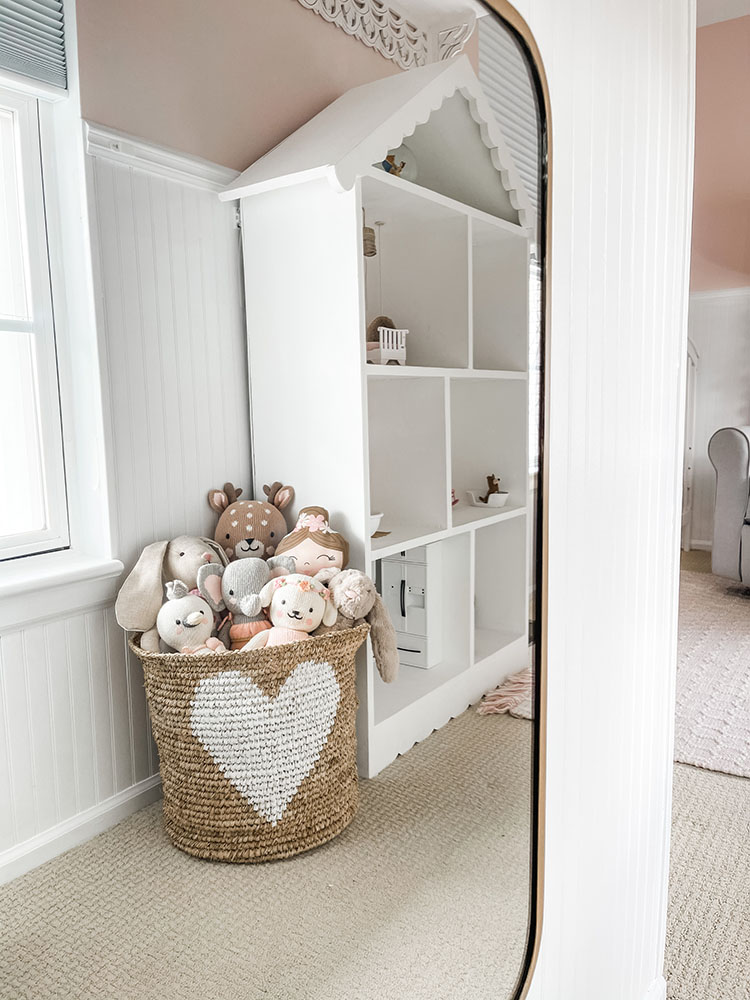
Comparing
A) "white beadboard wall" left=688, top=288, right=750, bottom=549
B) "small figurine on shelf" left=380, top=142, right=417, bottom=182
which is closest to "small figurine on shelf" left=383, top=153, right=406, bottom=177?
"small figurine on shelf" left=380, top=142, right=417, bottom=182

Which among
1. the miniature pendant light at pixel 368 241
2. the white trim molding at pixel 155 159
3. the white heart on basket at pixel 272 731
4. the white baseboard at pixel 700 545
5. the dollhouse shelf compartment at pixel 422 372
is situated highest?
the white trim molding at pixel 155 159

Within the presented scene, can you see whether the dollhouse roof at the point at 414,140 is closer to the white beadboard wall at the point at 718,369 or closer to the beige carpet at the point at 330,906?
the beige carpet at the point at 330,906

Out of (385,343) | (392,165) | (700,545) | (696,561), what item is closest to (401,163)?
(392,165)

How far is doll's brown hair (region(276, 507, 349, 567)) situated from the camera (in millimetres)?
466

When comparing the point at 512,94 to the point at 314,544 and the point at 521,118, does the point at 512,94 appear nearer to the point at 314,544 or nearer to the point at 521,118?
the point at 521,118

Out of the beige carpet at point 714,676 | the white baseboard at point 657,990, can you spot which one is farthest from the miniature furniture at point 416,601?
the beige carpet at point 714,676

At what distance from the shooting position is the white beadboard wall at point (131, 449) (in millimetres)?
354

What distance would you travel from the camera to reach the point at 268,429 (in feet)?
1.49

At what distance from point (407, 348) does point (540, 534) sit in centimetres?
29

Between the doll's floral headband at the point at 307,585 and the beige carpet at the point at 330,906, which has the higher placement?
the doll's floral headband at the point at 307,585

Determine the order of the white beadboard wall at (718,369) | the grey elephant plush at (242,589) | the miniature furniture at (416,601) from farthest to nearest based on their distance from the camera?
the white beadboard wall at (718,369) < the miniature furniture at (416,601) < the grey elephant plush at (242,589)

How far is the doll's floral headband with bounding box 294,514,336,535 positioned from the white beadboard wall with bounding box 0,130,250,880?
0.05 metres

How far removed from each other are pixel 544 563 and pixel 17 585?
0.55 m

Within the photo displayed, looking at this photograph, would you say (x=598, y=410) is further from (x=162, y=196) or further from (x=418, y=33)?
(x=162, y=196)
